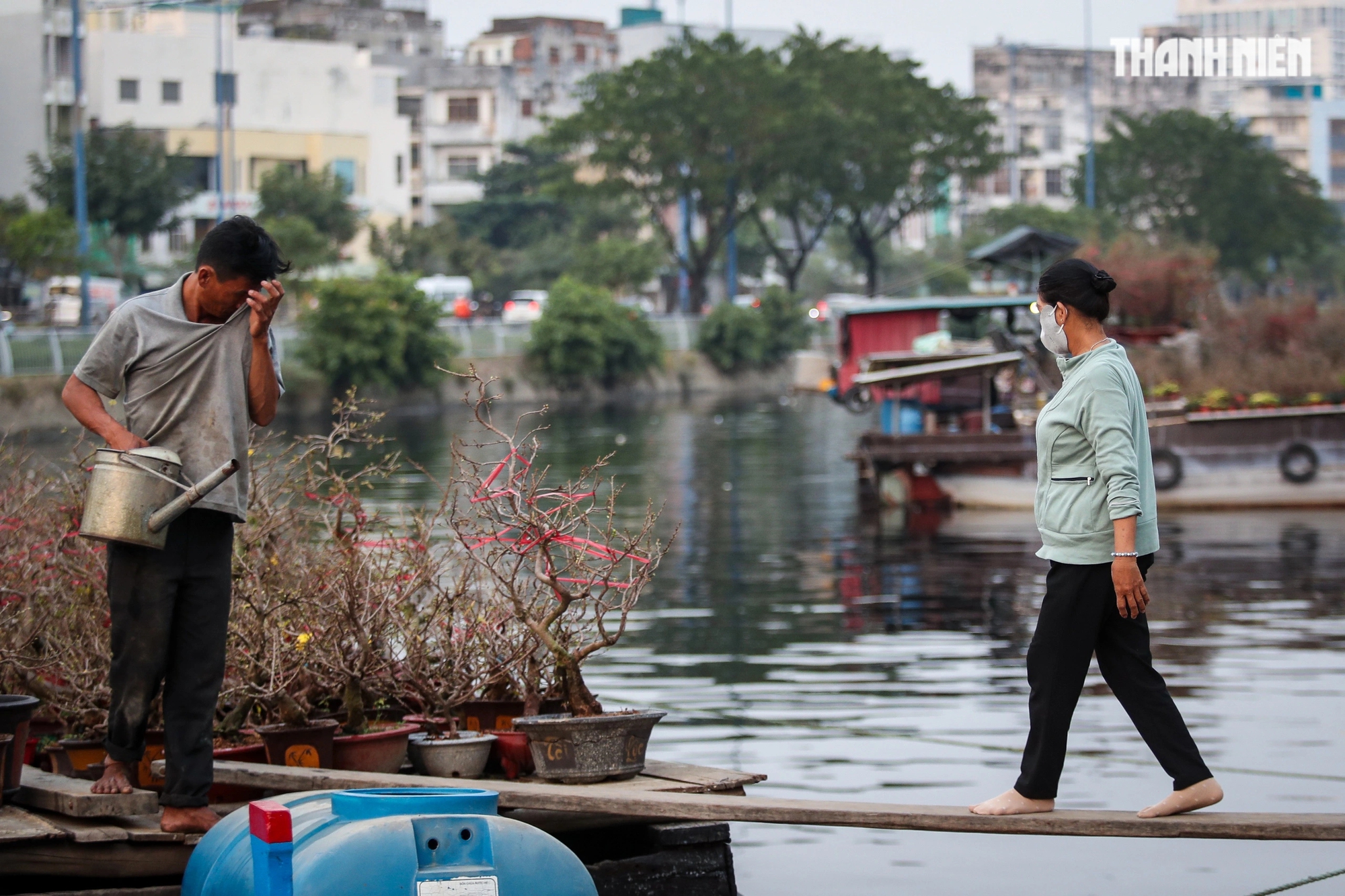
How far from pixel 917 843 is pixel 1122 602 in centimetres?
208

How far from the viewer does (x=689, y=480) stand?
24.1m

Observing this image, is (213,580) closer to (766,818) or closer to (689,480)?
(766,818)

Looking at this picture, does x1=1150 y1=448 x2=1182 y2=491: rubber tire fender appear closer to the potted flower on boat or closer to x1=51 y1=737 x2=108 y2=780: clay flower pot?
the potted flower on boat

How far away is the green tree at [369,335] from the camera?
1746 inches

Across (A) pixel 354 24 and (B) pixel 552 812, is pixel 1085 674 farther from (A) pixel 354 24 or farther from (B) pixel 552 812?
(A) pixel 354 24

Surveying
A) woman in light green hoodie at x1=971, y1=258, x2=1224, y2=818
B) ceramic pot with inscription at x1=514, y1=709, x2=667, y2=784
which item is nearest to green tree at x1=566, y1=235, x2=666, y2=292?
ceramic pot with inscription at x1=514, y1=709, x2=667, y2=784

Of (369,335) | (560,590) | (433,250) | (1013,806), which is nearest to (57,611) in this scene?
(560,590)

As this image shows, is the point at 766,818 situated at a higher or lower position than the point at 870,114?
lower

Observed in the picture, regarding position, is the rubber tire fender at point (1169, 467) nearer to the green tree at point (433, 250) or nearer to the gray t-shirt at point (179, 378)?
the gray t-shirt at point (179, 378)

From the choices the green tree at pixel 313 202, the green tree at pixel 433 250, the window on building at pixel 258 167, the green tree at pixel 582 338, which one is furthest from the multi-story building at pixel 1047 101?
the green tree at pixel 582 338

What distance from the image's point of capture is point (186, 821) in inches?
188

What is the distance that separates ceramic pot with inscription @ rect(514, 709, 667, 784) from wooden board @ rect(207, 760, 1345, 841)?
0.72 ft

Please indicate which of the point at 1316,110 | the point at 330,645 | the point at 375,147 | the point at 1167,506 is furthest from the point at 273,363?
the point at 1316,110

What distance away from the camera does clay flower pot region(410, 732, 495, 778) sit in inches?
216
